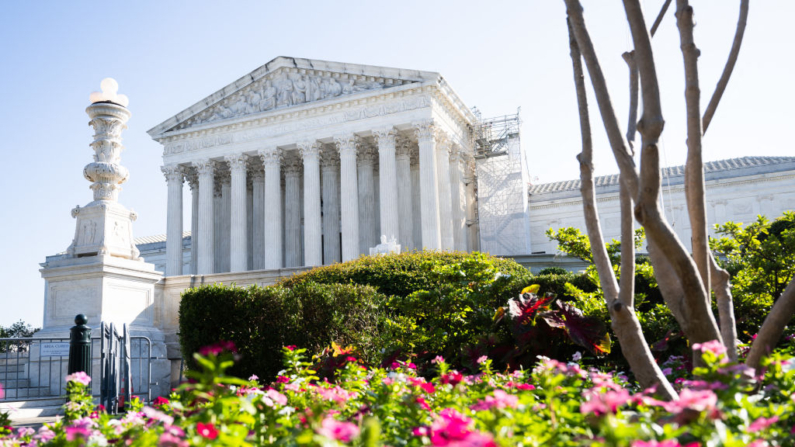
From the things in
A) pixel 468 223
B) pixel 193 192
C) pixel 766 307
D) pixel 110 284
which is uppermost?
pixel 193 192

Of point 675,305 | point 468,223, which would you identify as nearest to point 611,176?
point 468,223

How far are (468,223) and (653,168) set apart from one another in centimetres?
3892

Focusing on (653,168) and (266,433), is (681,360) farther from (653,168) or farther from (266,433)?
(266,433)

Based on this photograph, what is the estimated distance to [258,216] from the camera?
140ft

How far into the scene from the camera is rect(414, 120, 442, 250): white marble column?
33375mm

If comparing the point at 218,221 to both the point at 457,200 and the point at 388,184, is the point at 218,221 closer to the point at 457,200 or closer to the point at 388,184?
the point at 388,184

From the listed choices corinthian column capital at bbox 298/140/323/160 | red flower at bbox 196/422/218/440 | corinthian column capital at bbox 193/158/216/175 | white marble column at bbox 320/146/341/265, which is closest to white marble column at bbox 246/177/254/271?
corinthian column capital at bbox 193/158/216/175

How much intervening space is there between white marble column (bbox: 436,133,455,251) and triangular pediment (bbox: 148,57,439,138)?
4.47 m

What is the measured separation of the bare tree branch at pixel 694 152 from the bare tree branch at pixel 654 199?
246 mm

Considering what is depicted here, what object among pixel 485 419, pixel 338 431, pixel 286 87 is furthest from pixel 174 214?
pixel 338 431

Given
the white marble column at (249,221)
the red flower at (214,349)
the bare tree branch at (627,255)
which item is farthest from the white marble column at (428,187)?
the red flower at (214,349)

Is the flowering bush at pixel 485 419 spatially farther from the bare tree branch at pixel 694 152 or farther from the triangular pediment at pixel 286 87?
the triangular pediment at pixel 286 87

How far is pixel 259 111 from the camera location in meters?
38.5

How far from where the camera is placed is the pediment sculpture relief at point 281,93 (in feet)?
120
